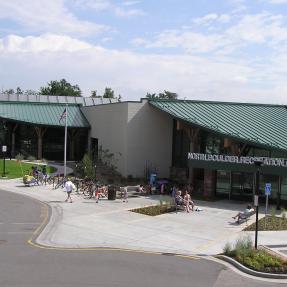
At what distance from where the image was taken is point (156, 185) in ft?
128

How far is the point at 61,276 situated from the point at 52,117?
43.4 m

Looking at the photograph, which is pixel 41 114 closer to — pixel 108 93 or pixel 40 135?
pixel 40 135

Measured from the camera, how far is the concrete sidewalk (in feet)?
69.1

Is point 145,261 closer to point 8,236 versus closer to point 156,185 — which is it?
point 8,236

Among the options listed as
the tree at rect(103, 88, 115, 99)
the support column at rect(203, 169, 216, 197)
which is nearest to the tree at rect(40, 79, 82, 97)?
the tree at rect(103, 88, 115, 99)

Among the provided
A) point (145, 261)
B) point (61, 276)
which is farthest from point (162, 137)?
point (61, 276)

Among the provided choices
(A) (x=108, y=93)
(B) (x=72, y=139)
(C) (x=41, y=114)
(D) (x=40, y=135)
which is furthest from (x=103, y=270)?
(A) (x=108, y=93)

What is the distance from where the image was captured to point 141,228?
24828 mm

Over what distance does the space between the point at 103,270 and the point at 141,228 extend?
8904 mm

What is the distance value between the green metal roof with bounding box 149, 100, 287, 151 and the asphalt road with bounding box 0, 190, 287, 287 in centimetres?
1751

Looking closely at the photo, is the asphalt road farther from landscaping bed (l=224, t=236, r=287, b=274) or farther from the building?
the building

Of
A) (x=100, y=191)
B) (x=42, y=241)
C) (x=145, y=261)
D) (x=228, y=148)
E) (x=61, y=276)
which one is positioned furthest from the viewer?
(x=228, y=148)

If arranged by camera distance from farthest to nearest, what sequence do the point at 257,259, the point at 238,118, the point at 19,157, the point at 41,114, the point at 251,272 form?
1. the point at 41,114
2. the point at 19,157
3. the point at 238,118
4. the point at 257,259
5. the point at 251,272

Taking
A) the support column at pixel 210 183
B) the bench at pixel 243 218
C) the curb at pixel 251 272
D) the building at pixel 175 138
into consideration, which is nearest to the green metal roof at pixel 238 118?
the building at pixel 175 138
